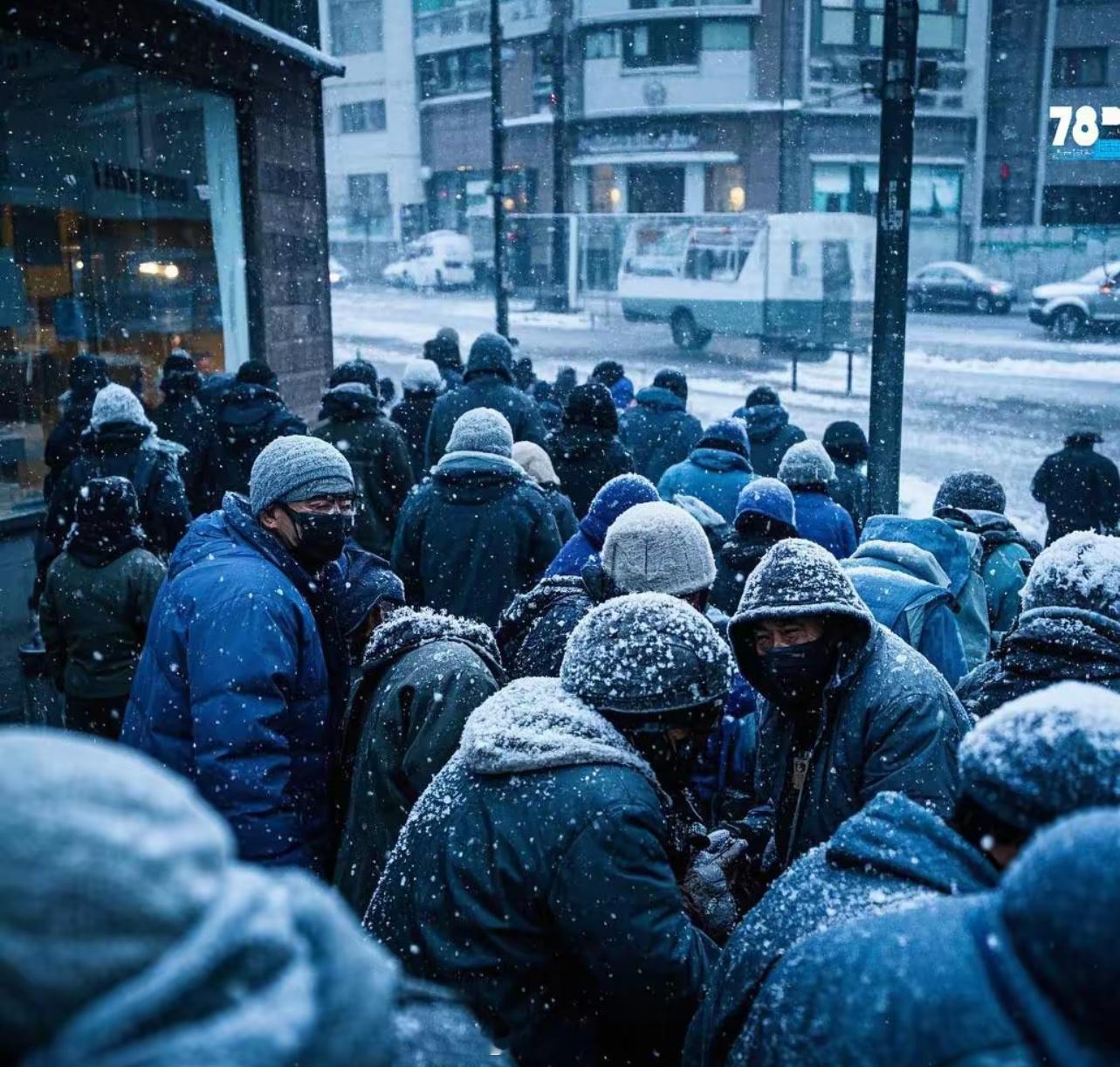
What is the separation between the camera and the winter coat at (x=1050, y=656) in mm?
3221

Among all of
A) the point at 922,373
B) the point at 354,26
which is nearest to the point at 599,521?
the point at 922,373

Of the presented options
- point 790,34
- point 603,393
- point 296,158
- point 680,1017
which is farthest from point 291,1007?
point 790,34

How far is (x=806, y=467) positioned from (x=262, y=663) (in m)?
3.93

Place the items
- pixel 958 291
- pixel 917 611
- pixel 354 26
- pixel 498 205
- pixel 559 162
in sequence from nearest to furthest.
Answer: pixel 917 611
pixel 498 205
pixel 559 162
pixel 958 291
pixel 354 26

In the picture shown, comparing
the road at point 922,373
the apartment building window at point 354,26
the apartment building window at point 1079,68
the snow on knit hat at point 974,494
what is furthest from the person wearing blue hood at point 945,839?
the apartment building window at point 354,26

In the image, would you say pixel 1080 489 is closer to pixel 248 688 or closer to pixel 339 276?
pixel 248 688

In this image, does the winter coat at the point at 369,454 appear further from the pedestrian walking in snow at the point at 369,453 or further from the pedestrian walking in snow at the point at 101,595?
the pedestrian walking in snow at the point at 101,595

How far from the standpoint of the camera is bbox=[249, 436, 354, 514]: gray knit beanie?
360cm

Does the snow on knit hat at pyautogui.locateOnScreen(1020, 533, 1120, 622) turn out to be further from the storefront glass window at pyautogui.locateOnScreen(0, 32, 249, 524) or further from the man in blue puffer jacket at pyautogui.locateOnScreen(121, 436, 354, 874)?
the storefront glass window at pyautogui.locateOnScreen(0, 32, 249, 524)

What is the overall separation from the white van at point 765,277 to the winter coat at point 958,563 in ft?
62.3

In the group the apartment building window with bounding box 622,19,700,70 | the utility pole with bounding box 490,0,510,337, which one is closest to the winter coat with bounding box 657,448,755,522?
the utility pole with bounding box 490,0,510,337

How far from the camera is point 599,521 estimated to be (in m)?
5.11

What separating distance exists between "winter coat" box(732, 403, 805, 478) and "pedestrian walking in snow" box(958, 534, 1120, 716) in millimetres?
→ 4930

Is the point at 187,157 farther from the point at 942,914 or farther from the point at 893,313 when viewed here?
the point at 942,914
